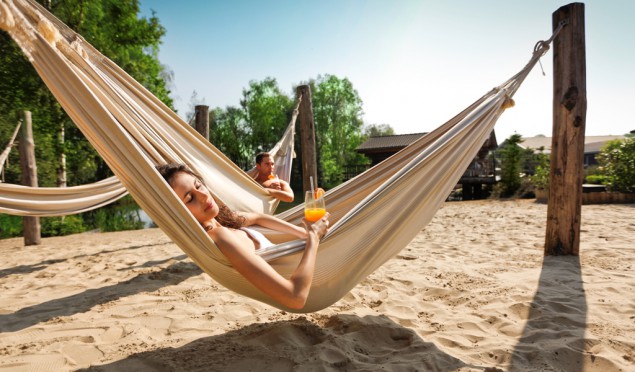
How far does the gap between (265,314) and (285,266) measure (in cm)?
76

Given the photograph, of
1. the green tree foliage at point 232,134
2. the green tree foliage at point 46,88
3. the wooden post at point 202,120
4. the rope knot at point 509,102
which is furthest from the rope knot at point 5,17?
the green tree foliage at point 232,134

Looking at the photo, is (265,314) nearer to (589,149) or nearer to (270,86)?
(270,86)

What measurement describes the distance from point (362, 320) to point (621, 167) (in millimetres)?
8433

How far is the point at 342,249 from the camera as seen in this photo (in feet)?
4.68

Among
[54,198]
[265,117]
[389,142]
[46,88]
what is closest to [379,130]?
[265,117]

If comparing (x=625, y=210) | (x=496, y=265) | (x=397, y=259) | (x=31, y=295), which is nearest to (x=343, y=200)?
(x=397, y=259)

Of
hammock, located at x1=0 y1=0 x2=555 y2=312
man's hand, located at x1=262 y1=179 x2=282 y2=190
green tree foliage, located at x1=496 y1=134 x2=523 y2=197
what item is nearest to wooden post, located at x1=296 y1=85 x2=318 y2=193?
man's hand, located at x1=262 y1=179 x2=282 y2=190

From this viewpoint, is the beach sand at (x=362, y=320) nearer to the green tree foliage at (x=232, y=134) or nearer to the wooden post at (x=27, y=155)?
the wooden post at (x=27, y=155)

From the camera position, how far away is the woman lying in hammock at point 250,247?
1140 millimetres

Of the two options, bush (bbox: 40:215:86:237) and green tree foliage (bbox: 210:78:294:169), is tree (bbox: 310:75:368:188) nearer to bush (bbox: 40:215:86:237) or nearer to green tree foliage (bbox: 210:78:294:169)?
green tree foliage (bbox: 210:78:294:169)

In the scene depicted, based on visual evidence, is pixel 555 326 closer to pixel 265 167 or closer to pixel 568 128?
pixel 568 128

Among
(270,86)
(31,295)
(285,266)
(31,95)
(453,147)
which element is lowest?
(31,295)

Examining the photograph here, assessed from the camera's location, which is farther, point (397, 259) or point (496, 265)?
point (397, 259)

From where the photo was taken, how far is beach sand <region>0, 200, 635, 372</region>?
1.46m
